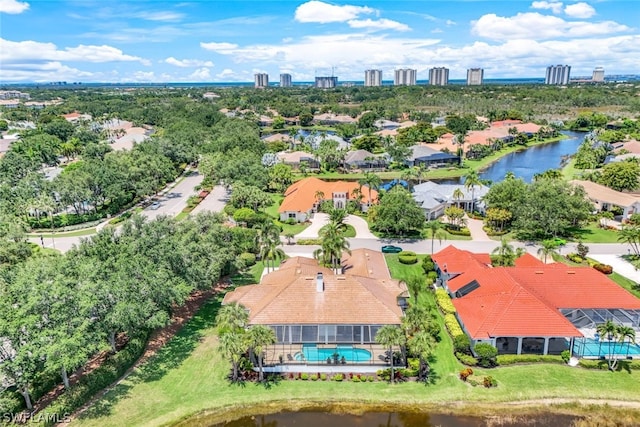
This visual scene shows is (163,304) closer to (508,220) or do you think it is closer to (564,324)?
(564,324)

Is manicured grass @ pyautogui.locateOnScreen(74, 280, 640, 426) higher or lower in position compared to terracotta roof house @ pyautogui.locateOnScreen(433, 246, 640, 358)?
lower

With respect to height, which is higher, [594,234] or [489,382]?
[594,234]

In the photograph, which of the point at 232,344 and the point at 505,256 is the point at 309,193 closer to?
the point at 505,256

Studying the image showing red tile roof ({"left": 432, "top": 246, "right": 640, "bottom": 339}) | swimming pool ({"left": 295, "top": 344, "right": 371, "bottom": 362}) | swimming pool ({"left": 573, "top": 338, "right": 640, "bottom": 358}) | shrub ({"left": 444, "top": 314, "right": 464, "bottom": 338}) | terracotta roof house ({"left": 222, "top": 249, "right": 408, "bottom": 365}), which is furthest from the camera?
shrub ({"left": 444, "top": 314, "right": 464, "bottom": 338})

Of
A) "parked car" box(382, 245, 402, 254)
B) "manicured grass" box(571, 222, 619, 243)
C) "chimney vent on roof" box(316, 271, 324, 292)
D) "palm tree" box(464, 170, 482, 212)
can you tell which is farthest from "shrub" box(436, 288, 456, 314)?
"palm tree" box(464, 170, 482, 212)

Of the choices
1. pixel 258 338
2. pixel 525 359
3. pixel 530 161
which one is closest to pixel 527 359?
pixel 525 359

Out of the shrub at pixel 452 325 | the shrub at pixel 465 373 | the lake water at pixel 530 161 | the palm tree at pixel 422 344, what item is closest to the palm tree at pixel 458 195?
the lake water at pixel 530 161

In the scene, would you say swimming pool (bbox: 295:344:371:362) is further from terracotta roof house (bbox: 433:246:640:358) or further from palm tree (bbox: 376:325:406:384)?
terracotta roof house (bbox: 433:246:640:358)
